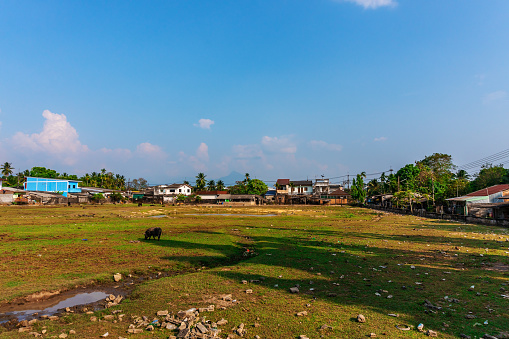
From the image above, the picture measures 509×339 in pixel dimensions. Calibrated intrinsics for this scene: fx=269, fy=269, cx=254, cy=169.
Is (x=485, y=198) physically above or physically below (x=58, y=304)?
above

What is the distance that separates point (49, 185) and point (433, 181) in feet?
431

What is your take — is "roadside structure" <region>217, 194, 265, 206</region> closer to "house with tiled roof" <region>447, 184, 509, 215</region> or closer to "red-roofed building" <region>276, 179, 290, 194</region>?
"red-roofed building" <region>276, 179, 290, 194</region>

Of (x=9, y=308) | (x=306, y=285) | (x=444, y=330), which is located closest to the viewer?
(x=444, y=330)

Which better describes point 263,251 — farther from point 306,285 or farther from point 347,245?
point 306,285

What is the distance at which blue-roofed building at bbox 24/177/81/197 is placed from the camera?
326ft

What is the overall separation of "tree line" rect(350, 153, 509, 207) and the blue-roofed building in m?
115

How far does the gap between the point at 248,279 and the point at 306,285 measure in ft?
7.89

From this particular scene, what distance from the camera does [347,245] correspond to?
19359 mm

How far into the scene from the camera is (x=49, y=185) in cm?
10250

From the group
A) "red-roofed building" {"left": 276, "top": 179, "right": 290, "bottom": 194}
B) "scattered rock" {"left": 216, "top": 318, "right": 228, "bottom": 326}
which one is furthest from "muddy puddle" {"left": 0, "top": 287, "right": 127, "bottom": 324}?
"red-roofed building" {"left": 276, "top": 179, "right": 290, "bottom": 194}

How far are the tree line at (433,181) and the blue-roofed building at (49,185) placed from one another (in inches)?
4541

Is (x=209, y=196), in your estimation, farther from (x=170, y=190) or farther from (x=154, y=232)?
(x=154, y=232)

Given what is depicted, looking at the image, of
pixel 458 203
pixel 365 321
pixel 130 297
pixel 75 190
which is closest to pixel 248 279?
pixel 130 297

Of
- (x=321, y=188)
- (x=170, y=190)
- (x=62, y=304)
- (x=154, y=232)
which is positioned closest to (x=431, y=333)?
(x=62, y=304)
